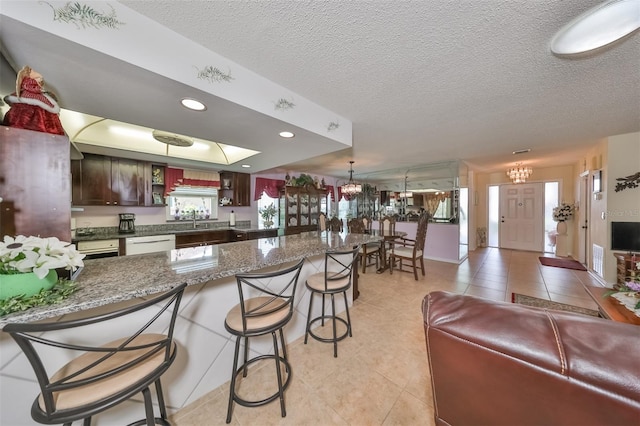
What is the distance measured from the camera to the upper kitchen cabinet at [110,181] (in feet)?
10.3

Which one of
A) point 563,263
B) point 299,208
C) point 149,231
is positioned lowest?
point 563,263

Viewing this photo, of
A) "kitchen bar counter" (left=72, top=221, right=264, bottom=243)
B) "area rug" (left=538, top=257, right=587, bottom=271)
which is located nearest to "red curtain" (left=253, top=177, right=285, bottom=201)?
"kitchen bar counter" (left=72, top=221, right=264, bottom=243)

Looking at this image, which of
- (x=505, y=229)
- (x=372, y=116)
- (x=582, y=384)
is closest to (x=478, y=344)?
(x=582, y=384)

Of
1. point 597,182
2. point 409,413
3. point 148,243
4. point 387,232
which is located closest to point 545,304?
point 387,232

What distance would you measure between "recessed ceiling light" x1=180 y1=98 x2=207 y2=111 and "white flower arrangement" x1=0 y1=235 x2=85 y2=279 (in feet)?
3.97

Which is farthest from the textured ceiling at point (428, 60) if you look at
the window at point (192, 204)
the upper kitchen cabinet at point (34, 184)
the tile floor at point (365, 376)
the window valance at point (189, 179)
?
the window at point (192, 204)

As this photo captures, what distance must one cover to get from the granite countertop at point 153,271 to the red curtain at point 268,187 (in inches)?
133

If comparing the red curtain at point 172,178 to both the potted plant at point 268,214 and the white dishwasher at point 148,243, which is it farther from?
the potted plant at point 268,214

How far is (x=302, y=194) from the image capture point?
18.1 ft

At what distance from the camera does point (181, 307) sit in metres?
1.36

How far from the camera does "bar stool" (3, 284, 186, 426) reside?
0.65m

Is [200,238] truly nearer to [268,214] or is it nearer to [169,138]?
[268,214]

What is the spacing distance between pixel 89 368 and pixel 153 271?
2.20ft

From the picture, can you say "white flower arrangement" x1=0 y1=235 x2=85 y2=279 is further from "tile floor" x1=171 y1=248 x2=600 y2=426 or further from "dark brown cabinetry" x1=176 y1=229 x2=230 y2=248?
"dark brown cabinetry" x1=176 y1=229 x2=230 y2=248
